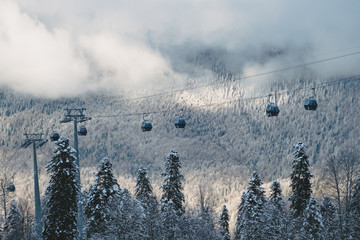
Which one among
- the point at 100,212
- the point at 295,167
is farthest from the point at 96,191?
the point at 295,167

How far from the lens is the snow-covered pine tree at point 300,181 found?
79.3 m

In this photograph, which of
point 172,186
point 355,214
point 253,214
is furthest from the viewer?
point 172,186

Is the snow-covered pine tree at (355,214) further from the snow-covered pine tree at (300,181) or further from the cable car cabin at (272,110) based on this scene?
the cable car cabin at (272,110)

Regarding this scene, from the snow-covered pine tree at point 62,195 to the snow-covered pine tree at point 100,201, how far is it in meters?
8.50

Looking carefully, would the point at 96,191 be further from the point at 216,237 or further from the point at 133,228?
the point at 216,237

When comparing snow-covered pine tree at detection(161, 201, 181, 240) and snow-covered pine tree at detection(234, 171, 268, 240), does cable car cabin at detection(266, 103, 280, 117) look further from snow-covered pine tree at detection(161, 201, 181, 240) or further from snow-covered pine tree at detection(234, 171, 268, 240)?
snow-covered pine tree at detection(161, 201, 181, 240)

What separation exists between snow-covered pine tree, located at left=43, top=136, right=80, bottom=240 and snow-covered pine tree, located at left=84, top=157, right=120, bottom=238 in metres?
8.50

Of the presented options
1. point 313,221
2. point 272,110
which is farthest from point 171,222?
point 272,110

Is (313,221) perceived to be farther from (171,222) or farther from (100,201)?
(100,201)

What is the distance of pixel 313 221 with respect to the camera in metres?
75.9

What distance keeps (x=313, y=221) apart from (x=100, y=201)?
29445 millimetres

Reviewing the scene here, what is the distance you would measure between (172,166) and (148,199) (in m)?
6.42

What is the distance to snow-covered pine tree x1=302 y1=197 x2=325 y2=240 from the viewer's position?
74.4 meters

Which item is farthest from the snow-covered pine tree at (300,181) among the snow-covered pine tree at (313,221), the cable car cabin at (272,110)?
the cable car cabin at (272,110)
